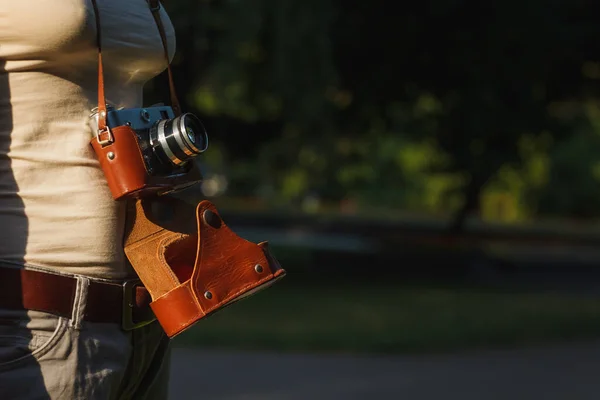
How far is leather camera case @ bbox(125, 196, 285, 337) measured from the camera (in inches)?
71.9

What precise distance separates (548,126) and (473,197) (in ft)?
6.55

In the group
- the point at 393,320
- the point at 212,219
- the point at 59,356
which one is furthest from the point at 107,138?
the point at 393,320

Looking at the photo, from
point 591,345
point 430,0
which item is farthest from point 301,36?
point 591,345

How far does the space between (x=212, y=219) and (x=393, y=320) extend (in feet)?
26.1

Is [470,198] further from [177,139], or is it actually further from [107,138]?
[107,138]

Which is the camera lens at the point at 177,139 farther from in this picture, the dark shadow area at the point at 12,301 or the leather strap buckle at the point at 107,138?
the dark shadow area at the point at 12,301

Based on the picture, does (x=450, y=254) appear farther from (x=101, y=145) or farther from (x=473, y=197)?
(x=101, y=145)

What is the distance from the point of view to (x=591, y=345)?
8695mm

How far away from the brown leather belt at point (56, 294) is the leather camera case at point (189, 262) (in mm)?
62

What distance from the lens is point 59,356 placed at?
1800 millimetres

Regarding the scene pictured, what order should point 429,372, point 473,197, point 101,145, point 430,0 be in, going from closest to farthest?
point 101,145 → point 429,372 → point 430,0 → point 473,197

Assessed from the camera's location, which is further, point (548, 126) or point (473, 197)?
point (473, 197)

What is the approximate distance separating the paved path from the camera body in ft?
14.7

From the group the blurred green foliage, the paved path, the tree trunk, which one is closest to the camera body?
the paved path
